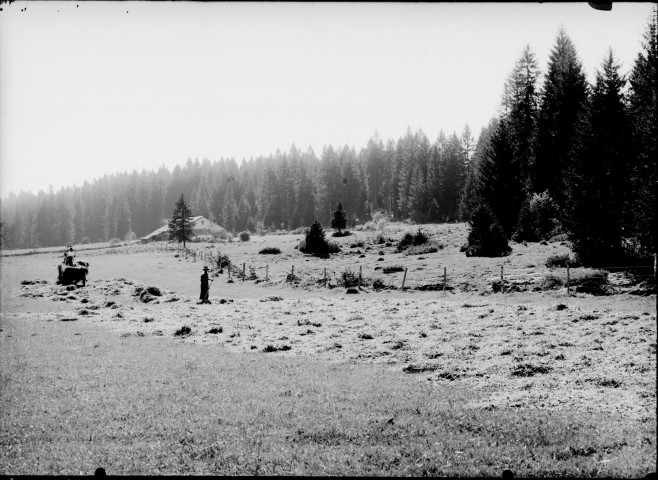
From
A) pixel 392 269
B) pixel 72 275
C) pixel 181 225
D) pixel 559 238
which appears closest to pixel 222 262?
pixel 72 275

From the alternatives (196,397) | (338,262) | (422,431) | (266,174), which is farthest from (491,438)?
(266,174)

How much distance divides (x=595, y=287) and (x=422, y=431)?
22.0m

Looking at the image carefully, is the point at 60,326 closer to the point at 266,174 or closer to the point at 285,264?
the point at 285,264

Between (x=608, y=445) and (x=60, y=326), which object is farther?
(x=60, y=326)

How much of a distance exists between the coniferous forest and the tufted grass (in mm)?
7812

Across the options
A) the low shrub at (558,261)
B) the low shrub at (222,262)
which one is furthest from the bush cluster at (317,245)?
the low shrub at (558,261)

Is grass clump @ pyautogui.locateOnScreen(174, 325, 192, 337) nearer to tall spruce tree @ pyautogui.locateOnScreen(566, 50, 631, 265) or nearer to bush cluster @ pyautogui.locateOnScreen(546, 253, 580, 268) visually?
bush cluster @ pyautogui.locateOnScreen(546, 253, 580, 268)

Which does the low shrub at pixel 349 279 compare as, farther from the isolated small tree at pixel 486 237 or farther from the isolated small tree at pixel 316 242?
the isolated small tree at pixel 316 242

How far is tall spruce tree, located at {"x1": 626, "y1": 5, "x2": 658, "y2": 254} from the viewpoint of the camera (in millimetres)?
22859

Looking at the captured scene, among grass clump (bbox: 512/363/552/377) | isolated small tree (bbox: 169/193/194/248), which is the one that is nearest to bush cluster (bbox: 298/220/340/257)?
isolated small tree (bbox: 169/193/194/248)

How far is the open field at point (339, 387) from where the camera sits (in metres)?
6.98

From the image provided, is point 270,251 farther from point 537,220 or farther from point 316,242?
point 537,220

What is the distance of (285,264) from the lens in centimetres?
4919

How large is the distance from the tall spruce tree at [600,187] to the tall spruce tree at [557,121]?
15.4 metres
